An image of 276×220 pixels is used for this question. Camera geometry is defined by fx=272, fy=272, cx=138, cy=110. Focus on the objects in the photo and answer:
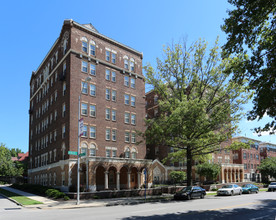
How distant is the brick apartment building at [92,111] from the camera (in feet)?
114

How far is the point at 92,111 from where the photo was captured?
3709 centimetres

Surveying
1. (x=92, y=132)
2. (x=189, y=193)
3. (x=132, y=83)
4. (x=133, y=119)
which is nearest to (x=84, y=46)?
(x=132, y=83)

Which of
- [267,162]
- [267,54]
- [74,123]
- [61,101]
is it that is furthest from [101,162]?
[267,162]

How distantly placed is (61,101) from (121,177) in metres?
13.7

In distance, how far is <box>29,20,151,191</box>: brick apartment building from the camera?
3462cm

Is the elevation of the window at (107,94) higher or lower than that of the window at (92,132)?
higher

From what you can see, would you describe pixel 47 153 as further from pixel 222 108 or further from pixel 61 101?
pixel 222 108

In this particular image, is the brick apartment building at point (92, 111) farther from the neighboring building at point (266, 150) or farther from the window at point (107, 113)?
the neighboring building at point (266, 150)

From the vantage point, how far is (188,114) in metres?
26.3

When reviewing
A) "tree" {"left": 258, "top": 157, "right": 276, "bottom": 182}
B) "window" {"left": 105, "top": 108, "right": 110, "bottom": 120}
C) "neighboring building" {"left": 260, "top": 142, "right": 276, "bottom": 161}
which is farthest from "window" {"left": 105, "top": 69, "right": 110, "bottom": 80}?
"neighboring building" {"left": 260, "top": 142, "right": 276, "bottom": 161}

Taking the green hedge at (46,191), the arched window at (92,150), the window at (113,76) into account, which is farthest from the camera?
the window at (113,76)

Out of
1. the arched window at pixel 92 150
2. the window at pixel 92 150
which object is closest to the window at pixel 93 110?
the arched window at pixel 92 150

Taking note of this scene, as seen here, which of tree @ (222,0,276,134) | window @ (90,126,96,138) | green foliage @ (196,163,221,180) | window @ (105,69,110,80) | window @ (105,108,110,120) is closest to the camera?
tree @ (222,0,276,134)

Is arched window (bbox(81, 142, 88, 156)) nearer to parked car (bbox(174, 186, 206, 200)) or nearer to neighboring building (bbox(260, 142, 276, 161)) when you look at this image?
parked car (bbox(174, 186, 206, 200))
